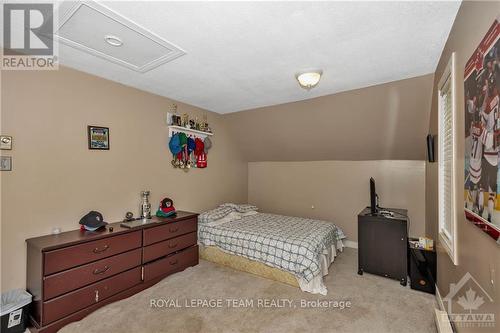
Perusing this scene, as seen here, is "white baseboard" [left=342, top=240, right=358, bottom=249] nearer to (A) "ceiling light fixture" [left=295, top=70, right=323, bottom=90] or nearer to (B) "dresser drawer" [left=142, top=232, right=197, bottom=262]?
(B) "dresser drawer" [left=142, top=232, right=197, bottom=262]

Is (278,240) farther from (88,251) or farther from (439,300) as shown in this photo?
(88,251)

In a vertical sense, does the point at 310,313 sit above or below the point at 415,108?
below

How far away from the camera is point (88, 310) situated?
2283 millimetres

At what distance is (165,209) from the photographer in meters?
3.32

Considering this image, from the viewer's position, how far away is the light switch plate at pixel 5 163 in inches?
83.7

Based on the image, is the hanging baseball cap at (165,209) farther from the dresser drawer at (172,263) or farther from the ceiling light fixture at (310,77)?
the ceiling light fixture at (310,77)

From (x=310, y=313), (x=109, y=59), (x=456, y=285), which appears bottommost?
(x=310, y=313)

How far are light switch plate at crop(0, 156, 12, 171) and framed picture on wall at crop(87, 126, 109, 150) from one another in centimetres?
70

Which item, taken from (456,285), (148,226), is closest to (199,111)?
(148,226)

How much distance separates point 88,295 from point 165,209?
1277 millimetres

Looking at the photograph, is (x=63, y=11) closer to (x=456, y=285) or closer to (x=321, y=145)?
(x=456, y=285)

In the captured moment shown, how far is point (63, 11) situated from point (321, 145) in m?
3.81

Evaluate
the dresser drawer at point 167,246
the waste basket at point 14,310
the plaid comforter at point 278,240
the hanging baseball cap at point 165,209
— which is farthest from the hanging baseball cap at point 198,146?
the waste basket at point 14,310

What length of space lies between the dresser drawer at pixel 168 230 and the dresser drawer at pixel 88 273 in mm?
192
